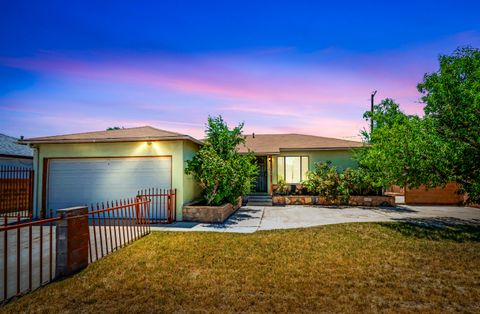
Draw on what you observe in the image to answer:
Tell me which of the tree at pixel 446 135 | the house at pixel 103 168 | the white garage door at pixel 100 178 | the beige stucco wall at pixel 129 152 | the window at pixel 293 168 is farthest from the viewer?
the window at pixel 293 168

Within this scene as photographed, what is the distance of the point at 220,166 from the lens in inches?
397

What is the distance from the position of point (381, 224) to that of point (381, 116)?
913 centimetres

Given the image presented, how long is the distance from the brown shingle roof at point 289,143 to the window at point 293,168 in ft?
2.76

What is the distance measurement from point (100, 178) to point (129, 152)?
66.0 inches

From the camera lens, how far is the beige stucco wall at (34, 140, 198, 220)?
10102 millimetres

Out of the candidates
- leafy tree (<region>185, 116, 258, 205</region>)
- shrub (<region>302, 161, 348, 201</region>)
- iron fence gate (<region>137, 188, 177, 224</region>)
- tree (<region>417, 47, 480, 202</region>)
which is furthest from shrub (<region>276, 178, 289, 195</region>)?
tree (<region>417, 47, 480, 202</region>)

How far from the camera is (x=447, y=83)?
8.26 meters

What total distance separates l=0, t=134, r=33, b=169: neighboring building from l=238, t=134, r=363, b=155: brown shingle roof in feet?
43.8

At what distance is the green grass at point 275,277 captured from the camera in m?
3.63

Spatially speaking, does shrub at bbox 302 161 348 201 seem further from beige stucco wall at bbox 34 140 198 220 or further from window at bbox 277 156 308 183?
beige stucco wall at bbox 34 140 198 220

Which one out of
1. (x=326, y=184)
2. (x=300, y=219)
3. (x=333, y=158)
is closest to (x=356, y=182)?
(x=326, y=184)

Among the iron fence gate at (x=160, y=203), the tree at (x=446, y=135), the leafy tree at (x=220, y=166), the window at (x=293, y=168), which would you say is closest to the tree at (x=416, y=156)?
the tree at (x=446, y=135)

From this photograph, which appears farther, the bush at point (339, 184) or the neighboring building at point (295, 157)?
the neighboring building at point (295, 157)

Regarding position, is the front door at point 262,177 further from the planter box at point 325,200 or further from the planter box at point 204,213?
the planter box at point 204,213
